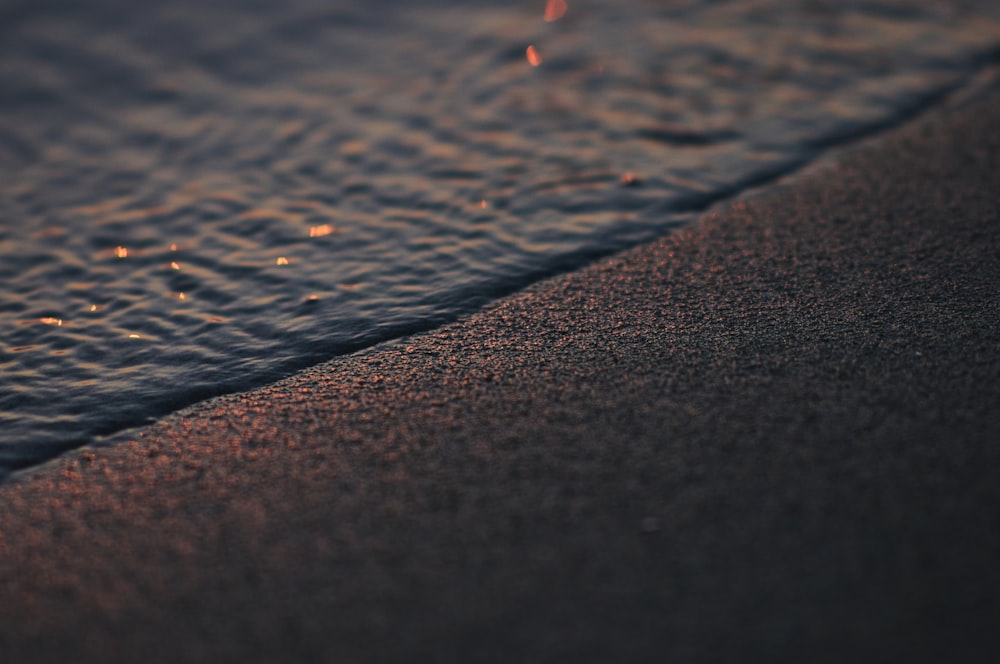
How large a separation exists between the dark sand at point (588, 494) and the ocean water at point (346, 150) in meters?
0.35

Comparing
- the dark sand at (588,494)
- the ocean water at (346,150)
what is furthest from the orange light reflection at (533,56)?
the dark sand at (588,494)

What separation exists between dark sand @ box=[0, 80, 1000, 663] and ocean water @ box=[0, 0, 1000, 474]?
13.7 inches

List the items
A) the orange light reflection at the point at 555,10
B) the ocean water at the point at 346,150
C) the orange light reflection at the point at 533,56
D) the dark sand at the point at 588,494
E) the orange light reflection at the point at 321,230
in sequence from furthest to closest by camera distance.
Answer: the orange light reflection at the point at 555,10 → the orange light reflection at the point at 533,56 → the orange light reflection at the point at 321,230 → the ocean water at the point at 346,150 → the dark sand at the point at 588,494

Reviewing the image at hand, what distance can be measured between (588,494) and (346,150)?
227 cm

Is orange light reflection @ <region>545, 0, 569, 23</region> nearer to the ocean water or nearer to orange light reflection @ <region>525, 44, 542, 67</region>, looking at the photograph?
the ocean water

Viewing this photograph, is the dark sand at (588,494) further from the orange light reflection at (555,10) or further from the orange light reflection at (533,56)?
the orange light reflection at (555,10)

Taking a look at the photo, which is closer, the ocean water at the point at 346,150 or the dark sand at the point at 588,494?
the dark sand at the point at 588,494

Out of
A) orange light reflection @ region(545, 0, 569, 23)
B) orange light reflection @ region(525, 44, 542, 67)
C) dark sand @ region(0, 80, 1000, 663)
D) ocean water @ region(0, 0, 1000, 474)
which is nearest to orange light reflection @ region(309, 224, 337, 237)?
ocean water @ region(0, 0, 1000, 474)

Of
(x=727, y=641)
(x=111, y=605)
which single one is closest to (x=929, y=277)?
(x=727, y=641)

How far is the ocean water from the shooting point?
2.80 m

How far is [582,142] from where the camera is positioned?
377cm

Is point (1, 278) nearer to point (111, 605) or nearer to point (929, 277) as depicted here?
point (111, 605)

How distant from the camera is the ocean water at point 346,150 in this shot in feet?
9.18

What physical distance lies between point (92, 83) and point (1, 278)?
1.72m
